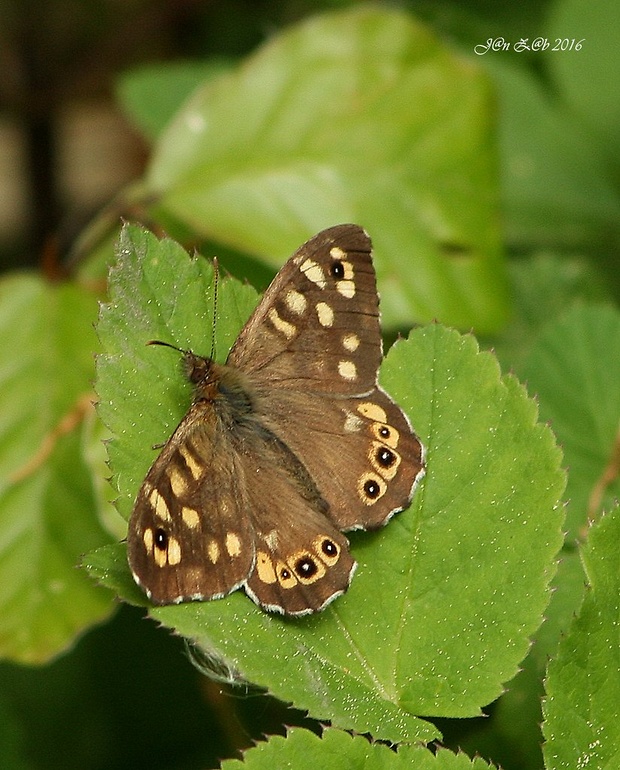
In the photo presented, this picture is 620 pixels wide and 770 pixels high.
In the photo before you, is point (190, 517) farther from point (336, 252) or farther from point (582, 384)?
point (582, 384)

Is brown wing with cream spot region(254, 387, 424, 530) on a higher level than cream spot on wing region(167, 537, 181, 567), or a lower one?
higher

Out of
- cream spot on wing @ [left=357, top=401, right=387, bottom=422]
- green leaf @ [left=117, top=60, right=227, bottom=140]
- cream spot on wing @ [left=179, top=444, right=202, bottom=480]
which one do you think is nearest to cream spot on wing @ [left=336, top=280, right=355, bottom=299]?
cream spot on wing @ [left=357, top=401, right=387, bottom=422]

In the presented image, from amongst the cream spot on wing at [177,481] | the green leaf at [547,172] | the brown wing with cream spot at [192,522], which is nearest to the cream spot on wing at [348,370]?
the brown wing with cream spot at [192,522]

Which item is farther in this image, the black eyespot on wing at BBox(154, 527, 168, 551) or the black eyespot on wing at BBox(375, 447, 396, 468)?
the black eyespot on wing at BBox(375, 447, 396, 468)

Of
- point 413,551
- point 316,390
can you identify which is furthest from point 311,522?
point 316,390

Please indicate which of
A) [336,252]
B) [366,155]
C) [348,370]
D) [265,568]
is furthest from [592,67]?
[265,568]

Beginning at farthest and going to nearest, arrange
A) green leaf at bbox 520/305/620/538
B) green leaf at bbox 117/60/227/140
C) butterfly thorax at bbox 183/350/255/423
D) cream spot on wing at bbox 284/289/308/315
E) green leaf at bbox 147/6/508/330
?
green leaf at bbox 117/60/227/140, green leaf at bbox 147/6/508/330, green leaf at bbox 520/305/620/538, cream spot on wing at bbox 284/289/308/315, butterfly thorax at bbox 183/350/255/423

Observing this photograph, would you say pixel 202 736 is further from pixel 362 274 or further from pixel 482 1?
pixel 482 1

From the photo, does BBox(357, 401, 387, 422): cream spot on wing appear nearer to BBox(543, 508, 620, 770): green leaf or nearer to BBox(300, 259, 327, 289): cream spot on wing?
BBox(300, 259, 327, 289): cream spot on wing
